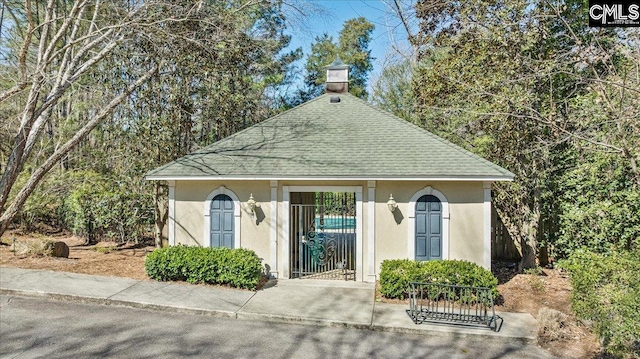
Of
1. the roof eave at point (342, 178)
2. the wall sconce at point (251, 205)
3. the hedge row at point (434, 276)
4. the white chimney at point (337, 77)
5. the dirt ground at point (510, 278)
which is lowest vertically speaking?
the dirt ground at point (510, 278)

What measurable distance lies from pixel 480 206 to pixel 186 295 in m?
6.84

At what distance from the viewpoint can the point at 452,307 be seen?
6848 millimetres

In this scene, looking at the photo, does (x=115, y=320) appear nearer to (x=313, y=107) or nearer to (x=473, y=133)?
(x=313, y=107)

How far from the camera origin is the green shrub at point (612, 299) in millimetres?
4664

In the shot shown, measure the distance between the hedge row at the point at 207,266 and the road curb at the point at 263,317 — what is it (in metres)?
1.35

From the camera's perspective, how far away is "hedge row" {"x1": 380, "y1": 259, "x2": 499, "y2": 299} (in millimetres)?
7457

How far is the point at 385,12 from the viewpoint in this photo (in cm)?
1120

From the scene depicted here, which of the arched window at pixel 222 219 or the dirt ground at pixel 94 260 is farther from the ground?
the arched window at pixel 222 219

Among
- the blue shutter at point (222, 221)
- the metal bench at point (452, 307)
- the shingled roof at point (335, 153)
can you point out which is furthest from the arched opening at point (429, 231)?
the blue shutter at point (222, 221)

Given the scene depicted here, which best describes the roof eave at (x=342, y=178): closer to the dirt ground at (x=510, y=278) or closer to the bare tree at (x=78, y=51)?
the dirt ground at (x=510, y=278)

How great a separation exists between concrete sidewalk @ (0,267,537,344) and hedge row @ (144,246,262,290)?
221 millimetres

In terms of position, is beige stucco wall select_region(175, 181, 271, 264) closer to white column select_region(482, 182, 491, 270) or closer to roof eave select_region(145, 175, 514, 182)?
roof eave select_region(145, 175, 514, 182)

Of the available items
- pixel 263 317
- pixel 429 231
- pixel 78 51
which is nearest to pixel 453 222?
pixel 429 231

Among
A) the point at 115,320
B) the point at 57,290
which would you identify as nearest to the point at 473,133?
the point at 115,320
